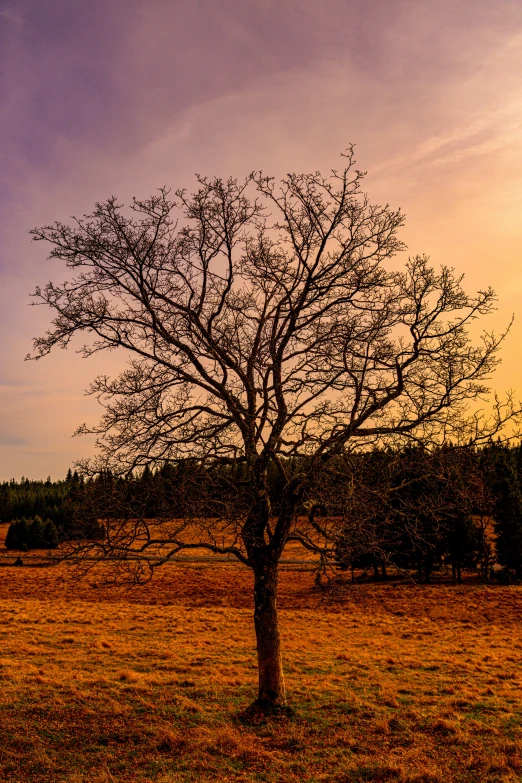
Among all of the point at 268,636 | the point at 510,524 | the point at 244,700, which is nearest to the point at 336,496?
the point at 268,636

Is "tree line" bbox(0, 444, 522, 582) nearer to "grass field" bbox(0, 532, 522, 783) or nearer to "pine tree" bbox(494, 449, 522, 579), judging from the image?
"grass field" bbox(0, 532, 522, 783)

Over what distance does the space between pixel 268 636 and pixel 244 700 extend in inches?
122

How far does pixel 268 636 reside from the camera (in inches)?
399

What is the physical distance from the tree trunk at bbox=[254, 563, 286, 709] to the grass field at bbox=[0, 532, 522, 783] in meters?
0.50

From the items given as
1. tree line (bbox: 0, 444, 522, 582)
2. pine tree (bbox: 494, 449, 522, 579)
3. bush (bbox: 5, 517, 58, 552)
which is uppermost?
tree line (bbox: 0, 444, 522, 582)

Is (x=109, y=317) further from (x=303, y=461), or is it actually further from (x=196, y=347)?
(x=303, y=461)

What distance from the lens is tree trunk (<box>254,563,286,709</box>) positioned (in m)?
10.2

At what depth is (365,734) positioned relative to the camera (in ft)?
32.8

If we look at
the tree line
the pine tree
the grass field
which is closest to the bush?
the grass field

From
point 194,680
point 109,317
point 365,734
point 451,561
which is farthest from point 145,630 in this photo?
point 451,561

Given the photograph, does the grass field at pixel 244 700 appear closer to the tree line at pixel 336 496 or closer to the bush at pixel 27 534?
the tree line at pixel 336 496

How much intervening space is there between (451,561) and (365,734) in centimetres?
3874

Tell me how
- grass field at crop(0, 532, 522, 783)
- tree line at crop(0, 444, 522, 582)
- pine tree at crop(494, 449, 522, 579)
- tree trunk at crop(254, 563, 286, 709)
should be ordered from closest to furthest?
grass field at crop(0, 532, 522, 783)
tree line at crop(0, 444, 522, 582)
tree trunk at crop(254, 563, 286, 709)
pine tree at crop(494, 449, 522, 579)

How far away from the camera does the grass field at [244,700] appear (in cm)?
843
